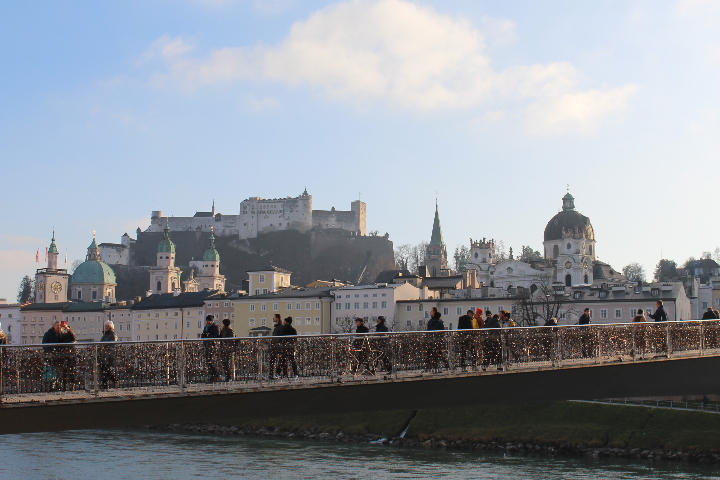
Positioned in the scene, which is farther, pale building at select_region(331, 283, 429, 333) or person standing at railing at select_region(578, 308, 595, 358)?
pale building at select_region(331, 283, 429, 333)

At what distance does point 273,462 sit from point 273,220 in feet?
430

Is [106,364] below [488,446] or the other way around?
the other way around

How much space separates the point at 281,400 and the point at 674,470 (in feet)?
86.4

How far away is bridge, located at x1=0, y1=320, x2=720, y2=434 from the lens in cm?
1460

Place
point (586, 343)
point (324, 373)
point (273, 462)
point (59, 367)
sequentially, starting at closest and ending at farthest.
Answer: point (59, 367) < point (324, 373) < point (586, 343) < point (273, 462)

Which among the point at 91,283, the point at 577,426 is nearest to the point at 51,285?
the point at 91,283

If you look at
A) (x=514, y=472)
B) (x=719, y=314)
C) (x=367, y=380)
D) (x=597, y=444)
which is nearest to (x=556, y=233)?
(x=597, y=444)

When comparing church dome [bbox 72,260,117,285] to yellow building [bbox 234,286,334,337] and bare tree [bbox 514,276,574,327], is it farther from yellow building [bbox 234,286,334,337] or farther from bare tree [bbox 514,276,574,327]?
bare tree [bbox 514,276,574,327]

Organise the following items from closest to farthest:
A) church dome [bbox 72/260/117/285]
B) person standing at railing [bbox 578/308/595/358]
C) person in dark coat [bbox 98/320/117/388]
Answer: person in dark coat [bbox 98/320/117/388], person standing at railing [bbox 578/308/595/358], church dome [bbox 72/260/117/285]

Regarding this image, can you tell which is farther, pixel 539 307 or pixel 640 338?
pixel 539 307

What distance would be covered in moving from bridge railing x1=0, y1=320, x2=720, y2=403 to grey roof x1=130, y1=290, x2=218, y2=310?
75862mm

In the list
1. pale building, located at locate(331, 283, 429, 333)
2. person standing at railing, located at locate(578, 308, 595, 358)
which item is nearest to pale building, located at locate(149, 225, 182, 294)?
pale building, located at locate(331, 283, 429, 333)

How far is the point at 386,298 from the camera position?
82875 mm

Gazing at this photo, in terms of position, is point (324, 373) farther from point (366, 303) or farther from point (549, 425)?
point (366, 303)
